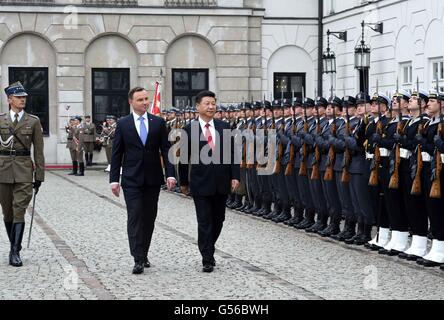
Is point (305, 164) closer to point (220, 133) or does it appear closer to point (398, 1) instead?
point (220, 133)

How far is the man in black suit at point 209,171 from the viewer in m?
11.8

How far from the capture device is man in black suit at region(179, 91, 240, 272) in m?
11.8

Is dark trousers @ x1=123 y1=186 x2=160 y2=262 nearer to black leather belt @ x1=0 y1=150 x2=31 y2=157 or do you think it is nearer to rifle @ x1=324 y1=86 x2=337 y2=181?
black leather belt @ x1=0 y1=150 x2=31 y2=157

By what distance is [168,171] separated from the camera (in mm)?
11773

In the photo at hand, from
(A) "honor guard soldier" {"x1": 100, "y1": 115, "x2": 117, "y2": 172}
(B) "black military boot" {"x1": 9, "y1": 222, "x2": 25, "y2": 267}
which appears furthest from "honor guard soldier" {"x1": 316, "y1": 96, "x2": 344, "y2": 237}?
(A) "honor guard soldier" {"x1": 100, "y1": 115, "x2": 117, "y2": 172}

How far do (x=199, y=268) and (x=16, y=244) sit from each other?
→ 2.08 metres

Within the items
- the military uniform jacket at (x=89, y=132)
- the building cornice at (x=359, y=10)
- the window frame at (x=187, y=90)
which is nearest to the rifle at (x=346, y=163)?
the building cornice at (x=359, y=10)

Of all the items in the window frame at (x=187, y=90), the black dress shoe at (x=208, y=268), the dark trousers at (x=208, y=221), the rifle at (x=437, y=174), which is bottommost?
the black dress shoe at (x=208, y=268)

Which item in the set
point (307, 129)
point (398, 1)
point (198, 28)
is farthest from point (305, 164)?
point (198, 28)

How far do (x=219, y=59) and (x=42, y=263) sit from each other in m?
25.2

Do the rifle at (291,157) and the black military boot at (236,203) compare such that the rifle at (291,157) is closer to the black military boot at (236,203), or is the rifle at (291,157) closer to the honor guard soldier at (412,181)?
the black military boot at (236,203)

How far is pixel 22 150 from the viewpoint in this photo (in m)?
12.6

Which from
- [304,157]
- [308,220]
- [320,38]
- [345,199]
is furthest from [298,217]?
[320,38]

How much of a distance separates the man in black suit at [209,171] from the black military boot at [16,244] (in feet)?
6.39
